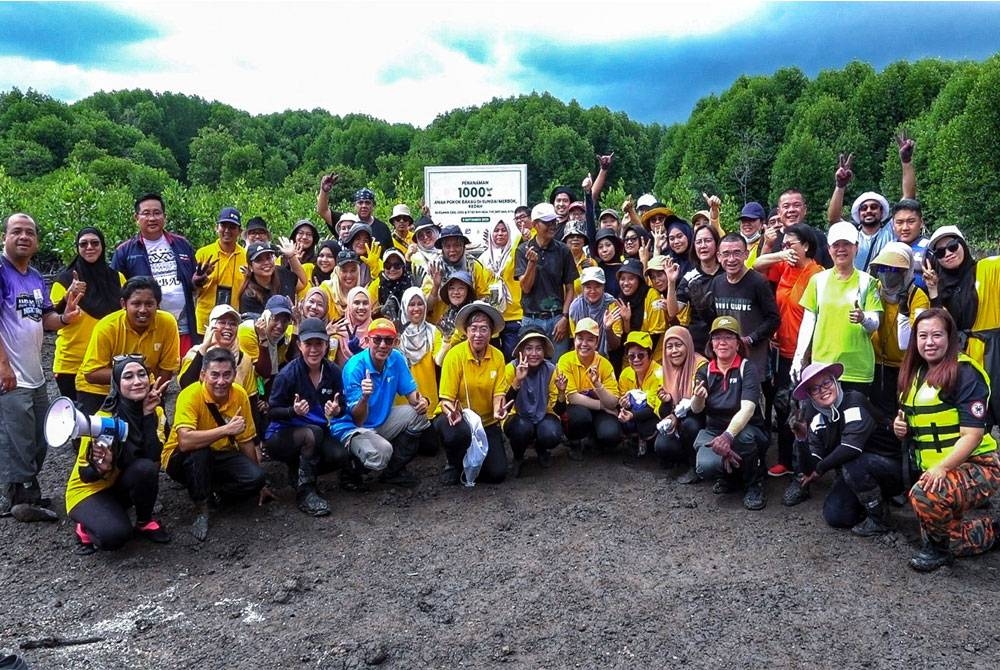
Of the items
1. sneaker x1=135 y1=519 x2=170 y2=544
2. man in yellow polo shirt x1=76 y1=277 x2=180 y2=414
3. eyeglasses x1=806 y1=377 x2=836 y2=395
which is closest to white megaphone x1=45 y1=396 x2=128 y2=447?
man in yellow polo shirt x1=76 y1=277 x2=180 y2=414

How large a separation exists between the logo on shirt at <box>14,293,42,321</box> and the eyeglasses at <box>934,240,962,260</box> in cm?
627

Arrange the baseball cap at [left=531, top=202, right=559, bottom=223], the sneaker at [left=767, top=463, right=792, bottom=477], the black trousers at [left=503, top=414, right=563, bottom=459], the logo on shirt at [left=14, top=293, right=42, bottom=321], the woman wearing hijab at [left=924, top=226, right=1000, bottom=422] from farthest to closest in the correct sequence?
the baseball cap at [left=531, top=202, right=559, bottom=223]
the black trousers at [left=503, top=414, right=563, bottom=459]
the sneaker at [left=767, top=463, right=792, bottom=477]
the logo on shirt at [left=14, top=293, right=42, bottom=321]
the woman wearing hijab at [left=924, top=226, right=1000, bottom=422]

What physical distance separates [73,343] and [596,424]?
164 inches

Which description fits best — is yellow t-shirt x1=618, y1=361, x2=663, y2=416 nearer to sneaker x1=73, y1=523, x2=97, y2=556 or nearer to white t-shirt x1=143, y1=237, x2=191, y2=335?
white t-shirt x1=143, y1=237, x2=191, y2=335

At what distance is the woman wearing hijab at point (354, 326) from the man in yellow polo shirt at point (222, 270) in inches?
41.1

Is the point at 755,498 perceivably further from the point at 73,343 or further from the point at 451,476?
the point at 73,343

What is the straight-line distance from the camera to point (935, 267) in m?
5.26

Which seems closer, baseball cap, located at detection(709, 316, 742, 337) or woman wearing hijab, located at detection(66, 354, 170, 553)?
woman wearing hijab, located at detection(66, 354, 170, 553)

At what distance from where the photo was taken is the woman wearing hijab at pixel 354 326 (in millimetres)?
6336

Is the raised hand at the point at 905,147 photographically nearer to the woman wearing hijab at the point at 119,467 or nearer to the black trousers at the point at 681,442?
the black trousers at the point at 681,442

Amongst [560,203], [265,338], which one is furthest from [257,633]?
[560,203]

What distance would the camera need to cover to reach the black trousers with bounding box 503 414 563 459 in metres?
6.25

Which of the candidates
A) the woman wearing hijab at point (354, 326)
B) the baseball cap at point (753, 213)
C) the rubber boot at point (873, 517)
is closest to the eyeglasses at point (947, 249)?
the rubber boot at point (873, 517)

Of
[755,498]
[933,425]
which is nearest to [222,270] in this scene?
[755,498]
